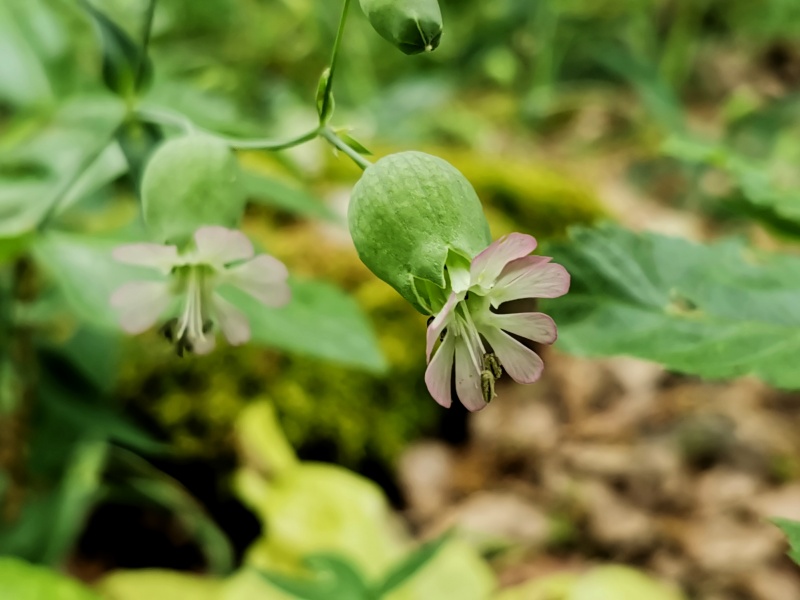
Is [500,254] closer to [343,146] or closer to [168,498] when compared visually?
[343,146]

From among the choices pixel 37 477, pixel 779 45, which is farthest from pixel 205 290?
pixel 779 45

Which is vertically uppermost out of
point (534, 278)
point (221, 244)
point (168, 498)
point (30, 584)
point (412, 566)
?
point (534, 278)

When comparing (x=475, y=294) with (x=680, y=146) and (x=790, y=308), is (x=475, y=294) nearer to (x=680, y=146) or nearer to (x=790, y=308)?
(x=790, y=308)

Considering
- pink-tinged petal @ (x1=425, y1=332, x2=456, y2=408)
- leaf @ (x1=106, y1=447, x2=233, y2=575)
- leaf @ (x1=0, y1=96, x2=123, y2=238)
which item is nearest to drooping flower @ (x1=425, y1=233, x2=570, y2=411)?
pink-tinged petal @ (x1=425, y1=332, x2=456, y2=408)


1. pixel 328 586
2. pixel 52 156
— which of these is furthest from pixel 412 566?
pixel 52 156

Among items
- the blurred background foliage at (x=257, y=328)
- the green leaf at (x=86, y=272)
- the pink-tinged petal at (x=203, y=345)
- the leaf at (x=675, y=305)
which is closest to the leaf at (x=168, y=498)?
the blurred background foliage at (x=257, y=328)

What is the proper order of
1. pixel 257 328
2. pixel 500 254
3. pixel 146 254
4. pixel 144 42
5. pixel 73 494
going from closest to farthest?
pixel 500 254, pixel 146 254, pixel 144 42, pixel 257 328, pixel 73 494
